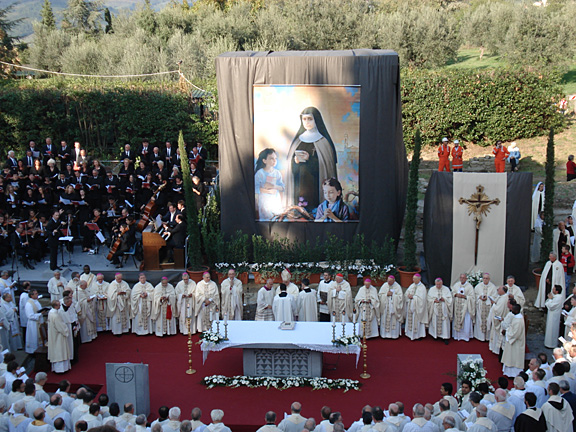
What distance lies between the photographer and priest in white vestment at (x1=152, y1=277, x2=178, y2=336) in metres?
15.1

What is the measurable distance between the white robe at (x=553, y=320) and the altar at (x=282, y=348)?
175 inches

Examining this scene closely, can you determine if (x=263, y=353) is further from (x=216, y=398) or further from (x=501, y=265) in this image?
(x=501, y=265)

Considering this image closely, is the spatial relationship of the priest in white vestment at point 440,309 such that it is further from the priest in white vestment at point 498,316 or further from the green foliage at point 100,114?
the green foliage at point 100,114

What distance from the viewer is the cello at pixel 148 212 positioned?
17.9 metres

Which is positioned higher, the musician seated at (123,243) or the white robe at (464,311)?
the musician seated at (123,243)

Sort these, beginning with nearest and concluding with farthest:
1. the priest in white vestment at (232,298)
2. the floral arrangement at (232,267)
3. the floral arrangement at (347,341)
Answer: the floral arrangement at (347,341)
the priest in white vestment at (232,298)
the floral arrangement at (232,267)

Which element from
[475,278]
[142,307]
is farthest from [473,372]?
[142,307]

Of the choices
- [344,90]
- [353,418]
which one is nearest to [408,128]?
[344,90]

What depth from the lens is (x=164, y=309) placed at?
599 inches

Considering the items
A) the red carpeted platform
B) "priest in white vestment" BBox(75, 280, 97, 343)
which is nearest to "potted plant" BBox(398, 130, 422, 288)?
the red carpeted platform

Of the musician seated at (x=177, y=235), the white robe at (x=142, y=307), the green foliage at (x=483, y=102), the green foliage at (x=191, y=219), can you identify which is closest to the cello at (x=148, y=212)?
the musician seated at (x=177, y=235)

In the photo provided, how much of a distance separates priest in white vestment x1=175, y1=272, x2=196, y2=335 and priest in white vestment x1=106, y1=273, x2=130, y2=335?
3.96 ft

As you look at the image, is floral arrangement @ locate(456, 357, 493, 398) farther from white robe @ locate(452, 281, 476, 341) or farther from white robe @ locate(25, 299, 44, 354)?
white robe @ locate(25, 299, 44, 354)

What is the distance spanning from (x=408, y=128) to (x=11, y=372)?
1832 centimetres
